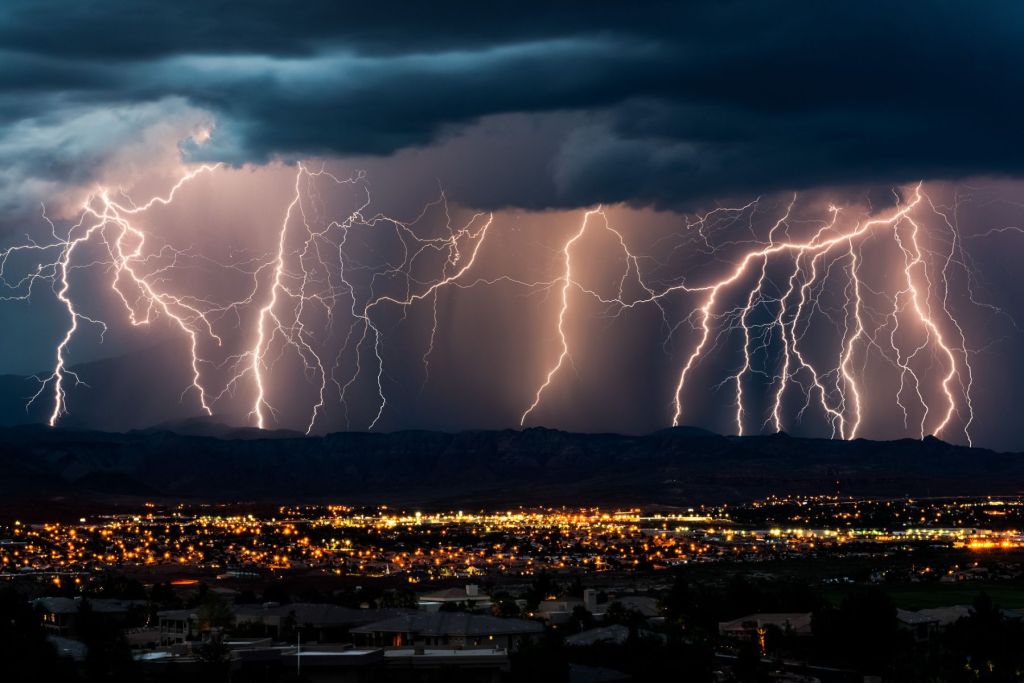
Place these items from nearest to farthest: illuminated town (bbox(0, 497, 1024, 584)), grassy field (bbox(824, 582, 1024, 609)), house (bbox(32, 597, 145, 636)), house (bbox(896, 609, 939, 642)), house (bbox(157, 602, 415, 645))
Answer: house (bbox(157, 602, 415, 645)) < house (bbox(32, 597, 145, 636)) < house (bbox(896, 609, 939, 642)) < grassy field (bbox(824, 582, 1024, 609)) < illuminated town (bbox(0, 497, 1024, 584))

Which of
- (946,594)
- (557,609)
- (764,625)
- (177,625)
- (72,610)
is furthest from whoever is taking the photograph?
(946,594)

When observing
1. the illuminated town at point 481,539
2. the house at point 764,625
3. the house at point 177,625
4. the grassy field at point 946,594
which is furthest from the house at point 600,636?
the illuminated town at point 481,539

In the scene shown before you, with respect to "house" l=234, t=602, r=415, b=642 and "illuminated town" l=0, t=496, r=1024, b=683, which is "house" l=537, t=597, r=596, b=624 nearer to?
"illuminated town" l=0, t=496, r=1024, b=683

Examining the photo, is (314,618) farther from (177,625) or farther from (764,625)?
(764,625)

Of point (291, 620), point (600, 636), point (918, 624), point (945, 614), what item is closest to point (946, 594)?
point (945, 614)

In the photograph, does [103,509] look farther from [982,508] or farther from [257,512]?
[982,508]

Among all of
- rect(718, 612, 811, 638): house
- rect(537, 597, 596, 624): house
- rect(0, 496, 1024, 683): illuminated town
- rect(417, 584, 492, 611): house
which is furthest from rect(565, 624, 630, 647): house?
rect(417, 584, 492, 611): house

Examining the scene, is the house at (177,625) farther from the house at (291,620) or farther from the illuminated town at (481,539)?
the illuminated town at (481,539)

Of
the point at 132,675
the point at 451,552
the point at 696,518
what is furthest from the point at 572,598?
the point at 696,518
